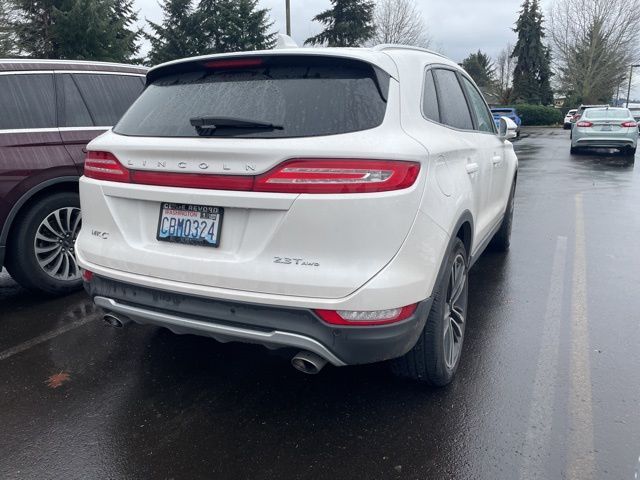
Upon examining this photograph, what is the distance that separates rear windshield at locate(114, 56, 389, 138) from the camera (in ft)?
8.14

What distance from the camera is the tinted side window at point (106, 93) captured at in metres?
4.84

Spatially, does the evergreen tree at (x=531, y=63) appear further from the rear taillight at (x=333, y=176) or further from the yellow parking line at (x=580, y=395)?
the rear taillight at (x=333, y=176)

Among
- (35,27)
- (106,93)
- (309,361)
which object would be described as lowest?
(309,361)

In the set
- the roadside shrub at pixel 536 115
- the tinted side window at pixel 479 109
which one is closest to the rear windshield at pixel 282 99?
the tinted side window at pixel 479 109

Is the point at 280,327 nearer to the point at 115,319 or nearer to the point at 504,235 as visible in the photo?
the point at 115,319

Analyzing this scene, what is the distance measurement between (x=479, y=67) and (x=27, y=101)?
89.2m

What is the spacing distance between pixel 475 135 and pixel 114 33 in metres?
22.1

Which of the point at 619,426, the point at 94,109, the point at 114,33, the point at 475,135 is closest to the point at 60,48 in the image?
the point at 114,33

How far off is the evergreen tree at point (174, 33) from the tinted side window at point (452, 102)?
92.8 ft

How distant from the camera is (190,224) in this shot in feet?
8.40

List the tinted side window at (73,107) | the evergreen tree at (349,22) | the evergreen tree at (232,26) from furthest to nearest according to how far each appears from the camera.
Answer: the evergreen tree at (349,22), the evergreen tree at (232,26), the tinted side window at (73,107)

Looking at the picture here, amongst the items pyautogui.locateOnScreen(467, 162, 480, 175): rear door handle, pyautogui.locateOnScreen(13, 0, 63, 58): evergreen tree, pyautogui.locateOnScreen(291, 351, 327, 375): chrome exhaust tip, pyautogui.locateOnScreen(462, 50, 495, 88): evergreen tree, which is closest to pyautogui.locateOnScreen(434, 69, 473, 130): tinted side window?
pyautogui.locateOnScreen(467, 162, 480, 175): rear door handle

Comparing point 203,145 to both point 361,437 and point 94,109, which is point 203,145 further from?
point 94,109

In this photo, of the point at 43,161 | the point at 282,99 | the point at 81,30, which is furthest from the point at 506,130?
the point at 81,30
